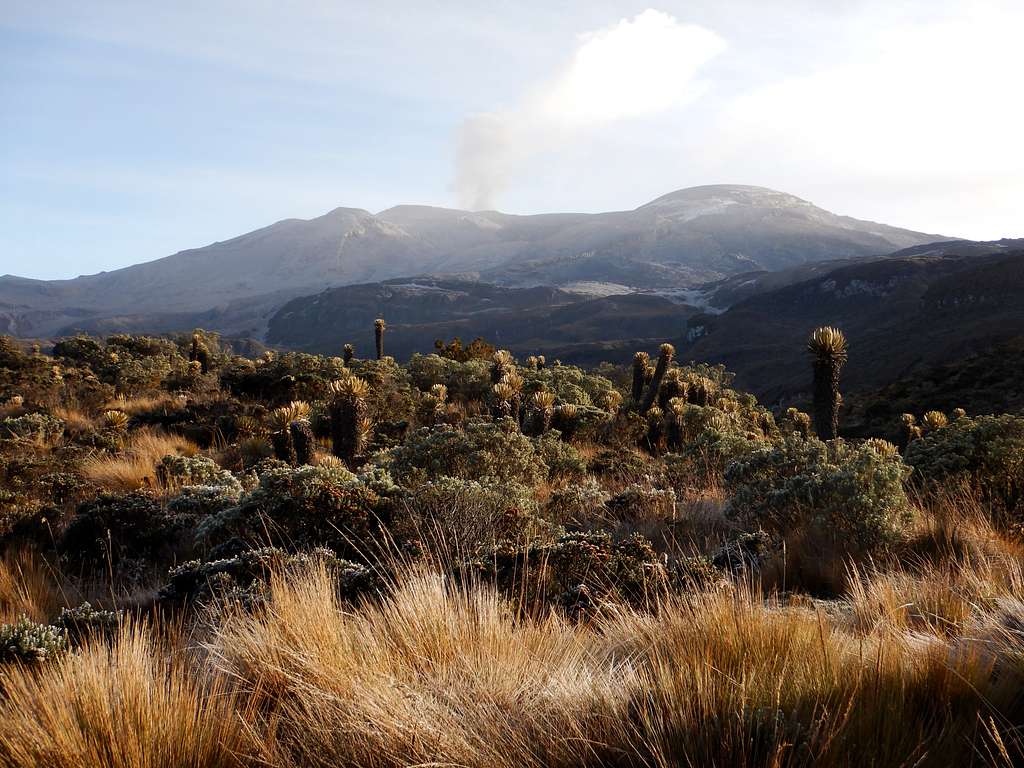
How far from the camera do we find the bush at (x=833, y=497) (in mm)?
4684

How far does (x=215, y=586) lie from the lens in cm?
365

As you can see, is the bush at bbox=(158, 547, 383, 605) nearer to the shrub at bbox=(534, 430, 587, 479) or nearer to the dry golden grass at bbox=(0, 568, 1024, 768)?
the dry golden grass at bbox=(0, 568, 1024, 768)

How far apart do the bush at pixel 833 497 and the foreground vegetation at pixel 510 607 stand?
25 mm

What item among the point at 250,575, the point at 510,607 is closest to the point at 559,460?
the point at 250,575

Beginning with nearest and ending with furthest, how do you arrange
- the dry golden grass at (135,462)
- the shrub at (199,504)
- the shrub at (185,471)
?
the shrub at (199,504)
the shrub at (185,471)
the dry golden grass at (135,462)

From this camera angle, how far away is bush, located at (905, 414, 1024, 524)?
5543mm

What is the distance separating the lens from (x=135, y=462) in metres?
8.91

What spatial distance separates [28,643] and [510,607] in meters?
2.15

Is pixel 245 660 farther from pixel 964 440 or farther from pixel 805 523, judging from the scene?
pixel 964 440

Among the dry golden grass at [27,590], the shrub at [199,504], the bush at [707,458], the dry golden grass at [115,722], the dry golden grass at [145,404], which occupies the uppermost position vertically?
the dry golden grass at [115,722]

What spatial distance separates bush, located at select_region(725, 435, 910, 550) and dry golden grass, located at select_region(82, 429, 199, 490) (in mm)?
7199

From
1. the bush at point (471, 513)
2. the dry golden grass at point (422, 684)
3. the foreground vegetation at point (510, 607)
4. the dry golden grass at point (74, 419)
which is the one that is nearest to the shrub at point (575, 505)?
the foreground vegetation at point (510, 607)

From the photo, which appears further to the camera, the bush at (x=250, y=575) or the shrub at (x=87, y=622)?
the bush at (x=250, y=575)

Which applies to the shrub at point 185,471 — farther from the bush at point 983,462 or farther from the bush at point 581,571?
the bush at point 983,462
